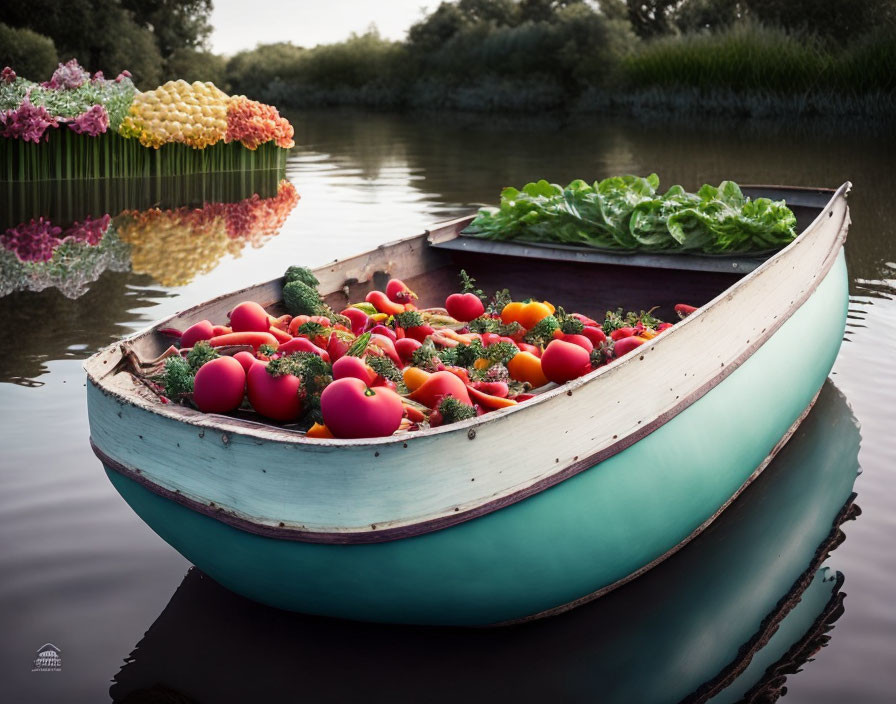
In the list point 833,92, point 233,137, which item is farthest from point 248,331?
point 833,92

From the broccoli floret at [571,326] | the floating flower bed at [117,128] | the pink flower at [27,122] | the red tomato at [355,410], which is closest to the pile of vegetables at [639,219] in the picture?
the broccoli floret at [571,326]

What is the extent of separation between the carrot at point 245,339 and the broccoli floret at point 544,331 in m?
1.01

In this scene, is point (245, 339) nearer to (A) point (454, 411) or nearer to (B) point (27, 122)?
(A) point (454, 411)

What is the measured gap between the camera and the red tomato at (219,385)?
3.14 meters

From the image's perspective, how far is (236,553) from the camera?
9.71ft

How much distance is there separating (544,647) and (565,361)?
3.14ft

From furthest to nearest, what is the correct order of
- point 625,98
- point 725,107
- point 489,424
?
point 625,98
point 725,107
point 489,424

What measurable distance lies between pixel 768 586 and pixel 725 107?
948 inches

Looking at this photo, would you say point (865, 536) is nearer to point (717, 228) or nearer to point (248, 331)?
point (717, 228)

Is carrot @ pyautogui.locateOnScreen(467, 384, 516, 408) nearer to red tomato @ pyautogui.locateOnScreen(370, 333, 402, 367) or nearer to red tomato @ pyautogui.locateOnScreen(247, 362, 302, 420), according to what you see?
red tomato @ pyautogui.locateOnScreen(370, 333, 402, 367)

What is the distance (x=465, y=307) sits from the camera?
15.0 ft

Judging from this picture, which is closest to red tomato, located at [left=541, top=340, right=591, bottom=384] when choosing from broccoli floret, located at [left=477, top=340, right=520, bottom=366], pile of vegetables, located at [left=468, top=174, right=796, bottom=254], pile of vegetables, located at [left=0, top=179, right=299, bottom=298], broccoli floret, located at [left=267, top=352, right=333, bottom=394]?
broccoli floret, located at [left=477, top=340, right=520, bottom=366]

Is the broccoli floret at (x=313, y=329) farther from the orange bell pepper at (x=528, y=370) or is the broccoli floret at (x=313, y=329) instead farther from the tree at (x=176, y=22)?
the tree at (x=176, y=22)
